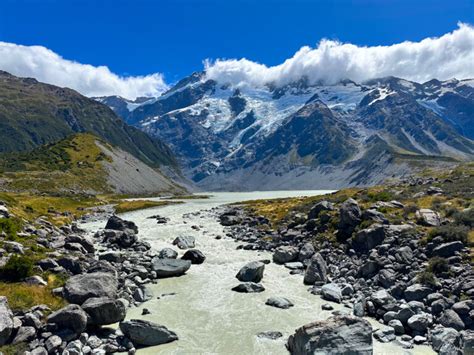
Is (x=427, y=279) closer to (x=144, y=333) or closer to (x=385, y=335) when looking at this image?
(x=385, y=335)

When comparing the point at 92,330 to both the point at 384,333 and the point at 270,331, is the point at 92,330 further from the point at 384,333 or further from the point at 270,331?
the point at 384,333

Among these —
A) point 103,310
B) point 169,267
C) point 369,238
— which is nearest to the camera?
point 103,310

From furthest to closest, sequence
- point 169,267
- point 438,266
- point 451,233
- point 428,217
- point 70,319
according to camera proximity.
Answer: point 428,217 < point 169,267 < point 451,233 < point 438,266 < point 70,319

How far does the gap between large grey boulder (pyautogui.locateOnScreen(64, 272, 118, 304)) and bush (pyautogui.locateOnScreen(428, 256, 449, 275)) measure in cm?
2951

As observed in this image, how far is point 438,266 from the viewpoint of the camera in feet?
132

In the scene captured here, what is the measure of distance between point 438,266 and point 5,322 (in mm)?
36455

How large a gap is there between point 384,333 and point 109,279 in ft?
75.1

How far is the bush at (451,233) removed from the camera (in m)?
44.5

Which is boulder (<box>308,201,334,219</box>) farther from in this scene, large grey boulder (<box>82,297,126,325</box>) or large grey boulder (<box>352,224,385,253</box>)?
large grey boulder (<box>82,297,126,325</box>)

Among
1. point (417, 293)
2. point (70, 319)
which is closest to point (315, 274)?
point (417, 293)

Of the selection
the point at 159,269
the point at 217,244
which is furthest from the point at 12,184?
the point at 159,269

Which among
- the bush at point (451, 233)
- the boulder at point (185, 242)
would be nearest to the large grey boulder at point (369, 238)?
the bush at point (451, 233)

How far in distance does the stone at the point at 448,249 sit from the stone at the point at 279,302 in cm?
1657

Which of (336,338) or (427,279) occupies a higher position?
(427,279)
